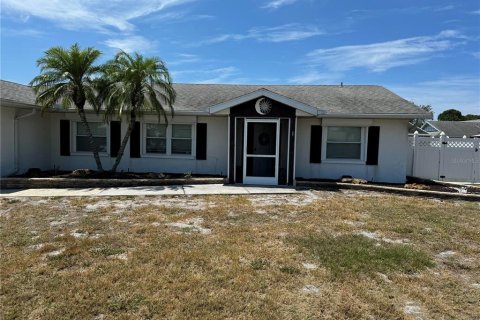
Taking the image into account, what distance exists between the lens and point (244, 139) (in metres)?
12.1

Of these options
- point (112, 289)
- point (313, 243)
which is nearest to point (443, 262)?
point (313, 243)

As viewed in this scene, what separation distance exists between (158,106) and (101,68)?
7.88 ft

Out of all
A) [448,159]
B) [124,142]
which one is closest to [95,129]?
[124,142]

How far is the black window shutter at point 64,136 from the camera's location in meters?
13.5

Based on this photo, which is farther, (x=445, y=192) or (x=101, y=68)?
(x=101, y=68)

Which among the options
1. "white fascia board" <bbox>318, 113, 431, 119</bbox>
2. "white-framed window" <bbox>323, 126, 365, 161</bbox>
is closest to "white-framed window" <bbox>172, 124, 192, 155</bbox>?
"white fascia board" <bbox>318, 113, 431, 119</bbox>

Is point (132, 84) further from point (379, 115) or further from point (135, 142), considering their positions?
point (379, 115)

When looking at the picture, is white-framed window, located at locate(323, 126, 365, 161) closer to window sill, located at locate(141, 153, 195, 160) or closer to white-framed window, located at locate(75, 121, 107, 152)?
window sill, located at locate(141, 153, 195, 160)

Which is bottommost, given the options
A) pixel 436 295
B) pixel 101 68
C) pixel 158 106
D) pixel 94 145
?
pixel 436 295

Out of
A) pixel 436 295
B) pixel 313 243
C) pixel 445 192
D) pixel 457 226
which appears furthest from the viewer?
pixel 445 192

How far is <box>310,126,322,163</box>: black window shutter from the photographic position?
1302cm

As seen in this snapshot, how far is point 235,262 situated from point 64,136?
11.3 m

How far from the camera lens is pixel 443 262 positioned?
5.23 meters

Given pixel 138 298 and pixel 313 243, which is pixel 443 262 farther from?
pixel 138 298
